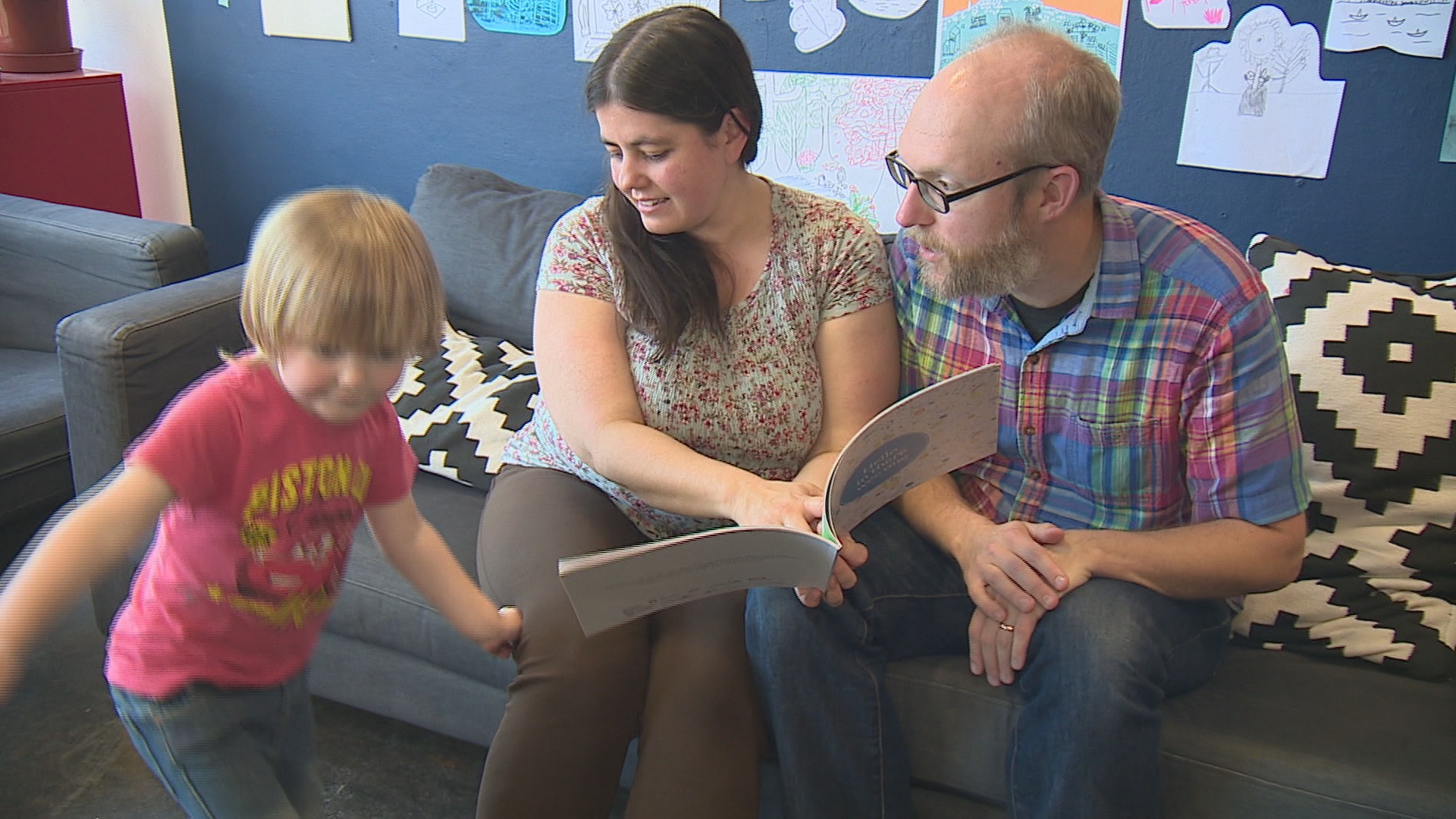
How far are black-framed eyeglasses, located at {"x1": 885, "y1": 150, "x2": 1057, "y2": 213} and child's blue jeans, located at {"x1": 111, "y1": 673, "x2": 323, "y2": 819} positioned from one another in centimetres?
91

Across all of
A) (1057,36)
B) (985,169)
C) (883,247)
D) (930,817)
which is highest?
(1057,36)

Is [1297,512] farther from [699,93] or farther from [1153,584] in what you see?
[699,93]

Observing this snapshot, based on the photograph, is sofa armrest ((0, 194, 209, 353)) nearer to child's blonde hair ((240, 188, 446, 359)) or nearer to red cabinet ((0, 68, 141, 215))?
red cabinet ((0, 68, 141, 215))

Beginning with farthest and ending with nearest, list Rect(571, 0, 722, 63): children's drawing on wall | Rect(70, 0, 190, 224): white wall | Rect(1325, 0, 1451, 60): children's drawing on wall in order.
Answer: Rect(70, 0, 190, 224): white wall < Rect(571, 0, 722, 63): children's drawing on wall < Rect(1325, 0, 1451, 60): children's drawing on wall

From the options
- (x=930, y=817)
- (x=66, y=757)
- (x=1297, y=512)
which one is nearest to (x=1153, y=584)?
(x=1297, y=512)

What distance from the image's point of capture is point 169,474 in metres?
0.99

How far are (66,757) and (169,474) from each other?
1.17 metres

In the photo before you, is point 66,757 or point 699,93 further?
point 66,757

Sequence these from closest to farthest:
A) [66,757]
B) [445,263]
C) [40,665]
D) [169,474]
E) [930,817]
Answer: [169,474]
[930,817]
[66,757]
[40,665]
[445,263]

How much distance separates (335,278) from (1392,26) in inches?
64.9

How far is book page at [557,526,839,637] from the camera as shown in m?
1.15

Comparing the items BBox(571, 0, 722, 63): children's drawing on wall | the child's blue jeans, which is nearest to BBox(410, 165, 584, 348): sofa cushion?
BBox(571, 0, 722, 63): children's drawing on wall

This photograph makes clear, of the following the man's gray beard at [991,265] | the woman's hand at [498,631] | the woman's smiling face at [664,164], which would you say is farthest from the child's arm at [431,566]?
the man's gray beard at [991,265]

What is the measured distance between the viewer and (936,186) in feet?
4.55
